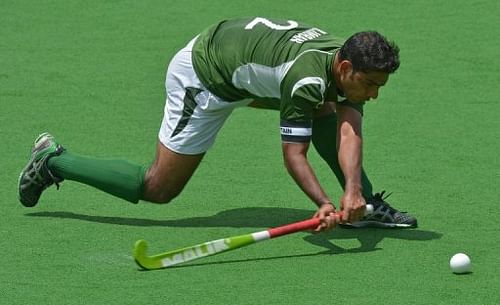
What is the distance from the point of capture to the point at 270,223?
24.4 feet

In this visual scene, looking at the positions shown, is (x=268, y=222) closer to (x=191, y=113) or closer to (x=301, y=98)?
(x=191, y=113)

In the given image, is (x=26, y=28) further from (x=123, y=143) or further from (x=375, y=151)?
(x=375, y=151)

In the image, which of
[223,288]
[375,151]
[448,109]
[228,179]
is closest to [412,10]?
[448,109]

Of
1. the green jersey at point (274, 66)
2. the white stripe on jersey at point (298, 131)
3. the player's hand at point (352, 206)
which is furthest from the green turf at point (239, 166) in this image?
the green jersey at point (274, 66)

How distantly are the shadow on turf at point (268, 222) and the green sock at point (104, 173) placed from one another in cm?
17

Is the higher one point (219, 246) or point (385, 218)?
point (385, 218)

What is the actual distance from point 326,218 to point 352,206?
0.17 m

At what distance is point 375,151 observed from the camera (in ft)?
28.1

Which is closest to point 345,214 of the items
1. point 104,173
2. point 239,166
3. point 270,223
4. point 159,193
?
point 270,223

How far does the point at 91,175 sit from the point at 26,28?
13.0ft

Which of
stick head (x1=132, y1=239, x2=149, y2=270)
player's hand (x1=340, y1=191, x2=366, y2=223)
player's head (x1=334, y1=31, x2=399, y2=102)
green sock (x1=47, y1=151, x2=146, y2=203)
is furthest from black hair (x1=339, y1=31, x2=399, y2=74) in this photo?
green sock (x1=47, y1=151, x2=146, y2=203)

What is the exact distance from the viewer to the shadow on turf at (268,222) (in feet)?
23.4

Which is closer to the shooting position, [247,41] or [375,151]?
[247,41]

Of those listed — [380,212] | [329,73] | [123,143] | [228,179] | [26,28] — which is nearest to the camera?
[329,73]
